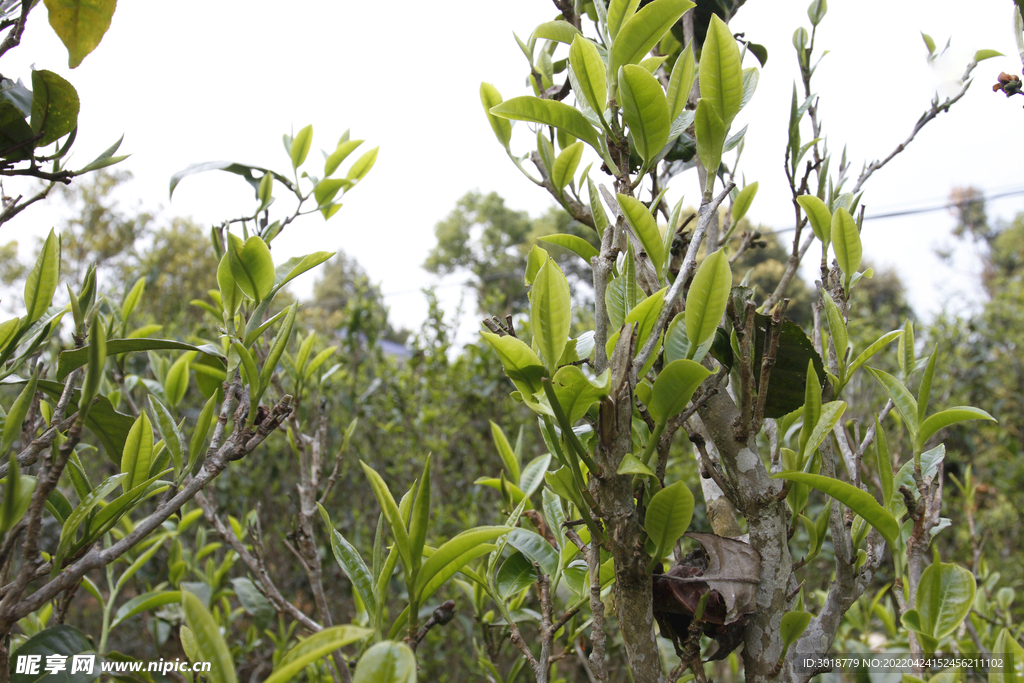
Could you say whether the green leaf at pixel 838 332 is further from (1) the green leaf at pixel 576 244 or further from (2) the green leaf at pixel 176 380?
(2) the green leaf at pixel 176 380

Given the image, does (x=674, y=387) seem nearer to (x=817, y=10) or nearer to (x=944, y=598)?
(x=944, y=598)

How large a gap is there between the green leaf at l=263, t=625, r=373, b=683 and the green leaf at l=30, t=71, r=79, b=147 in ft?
2.45

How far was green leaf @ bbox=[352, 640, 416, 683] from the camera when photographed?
406mm

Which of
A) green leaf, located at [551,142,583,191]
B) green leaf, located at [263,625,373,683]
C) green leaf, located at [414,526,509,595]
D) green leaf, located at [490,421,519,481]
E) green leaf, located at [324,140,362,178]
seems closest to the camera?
green leaf, located at [263,625,373,683]

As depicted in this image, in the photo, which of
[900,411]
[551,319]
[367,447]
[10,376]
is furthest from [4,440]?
[367,447]

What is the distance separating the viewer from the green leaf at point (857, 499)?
24.6 inches

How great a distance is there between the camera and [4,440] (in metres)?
0.62

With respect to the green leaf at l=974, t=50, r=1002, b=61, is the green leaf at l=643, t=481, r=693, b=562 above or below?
below

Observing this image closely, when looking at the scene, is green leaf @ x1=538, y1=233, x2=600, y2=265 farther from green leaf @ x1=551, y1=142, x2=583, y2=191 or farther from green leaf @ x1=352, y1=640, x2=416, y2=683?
green leaf @ x1=352, y1=640, x2=416, y2=683

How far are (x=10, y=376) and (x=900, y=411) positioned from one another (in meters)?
1.25

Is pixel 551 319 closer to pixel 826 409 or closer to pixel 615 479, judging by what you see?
pixel 615 479

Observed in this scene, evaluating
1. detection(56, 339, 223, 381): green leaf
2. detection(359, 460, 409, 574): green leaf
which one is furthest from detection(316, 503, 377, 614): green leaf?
detection(56, 339, 223, 381): green leaf

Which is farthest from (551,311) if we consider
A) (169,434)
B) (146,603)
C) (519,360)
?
(146,603)

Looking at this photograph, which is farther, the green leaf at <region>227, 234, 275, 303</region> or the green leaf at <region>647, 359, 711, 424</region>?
the green leaf at <region>227, 234, 275, 303</region>
